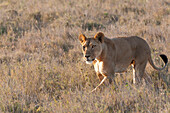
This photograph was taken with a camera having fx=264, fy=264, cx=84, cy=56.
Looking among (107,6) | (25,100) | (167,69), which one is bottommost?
(25,100)

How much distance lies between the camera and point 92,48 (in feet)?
12.5

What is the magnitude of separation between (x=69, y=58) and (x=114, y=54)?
1.82m

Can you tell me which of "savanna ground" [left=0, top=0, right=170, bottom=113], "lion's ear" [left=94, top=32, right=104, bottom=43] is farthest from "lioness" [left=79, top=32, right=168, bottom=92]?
"savanna ground" [left=0, top=0, right=170, bottom=113]

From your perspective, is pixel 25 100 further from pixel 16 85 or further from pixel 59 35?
pixel 59 35

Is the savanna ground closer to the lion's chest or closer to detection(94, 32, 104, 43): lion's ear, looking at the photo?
the lion's chest

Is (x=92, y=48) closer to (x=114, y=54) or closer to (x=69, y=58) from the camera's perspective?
(x=114, y=54)

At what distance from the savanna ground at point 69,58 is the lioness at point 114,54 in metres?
0.24

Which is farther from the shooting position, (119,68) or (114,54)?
(119,68)

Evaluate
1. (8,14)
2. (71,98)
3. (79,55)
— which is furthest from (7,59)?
(8,14)

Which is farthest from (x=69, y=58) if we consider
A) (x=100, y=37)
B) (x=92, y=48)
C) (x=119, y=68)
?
(x=92, y=48)

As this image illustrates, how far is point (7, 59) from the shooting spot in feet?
19.7

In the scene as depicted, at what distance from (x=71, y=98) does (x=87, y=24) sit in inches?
204

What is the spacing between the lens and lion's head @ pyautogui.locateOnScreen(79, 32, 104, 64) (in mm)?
3756

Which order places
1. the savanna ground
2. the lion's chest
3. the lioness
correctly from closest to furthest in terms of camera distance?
the savanna ground → the lioness → the lion's chest
